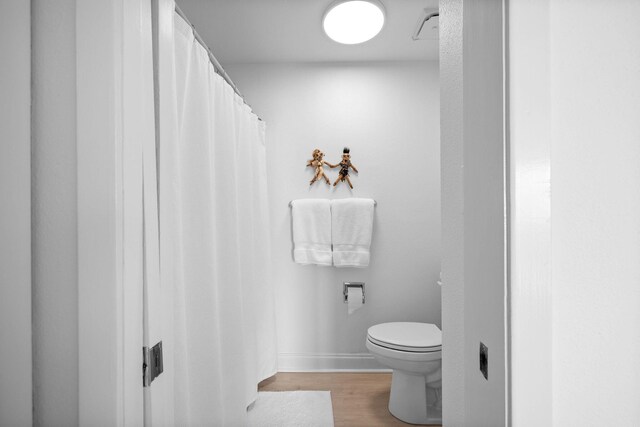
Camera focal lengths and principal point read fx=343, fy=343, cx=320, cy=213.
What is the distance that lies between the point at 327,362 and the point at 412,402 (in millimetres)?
721

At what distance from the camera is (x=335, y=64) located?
2.35 m

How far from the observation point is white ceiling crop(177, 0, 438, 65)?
5.70 feet

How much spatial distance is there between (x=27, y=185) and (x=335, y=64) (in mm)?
2116

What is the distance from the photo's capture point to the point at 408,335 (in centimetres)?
184

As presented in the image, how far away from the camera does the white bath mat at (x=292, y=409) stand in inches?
67.6

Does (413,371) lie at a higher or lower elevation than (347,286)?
lower

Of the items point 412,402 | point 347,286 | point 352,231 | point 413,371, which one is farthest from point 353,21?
point 412,402

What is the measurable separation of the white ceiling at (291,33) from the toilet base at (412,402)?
188 centimetres
